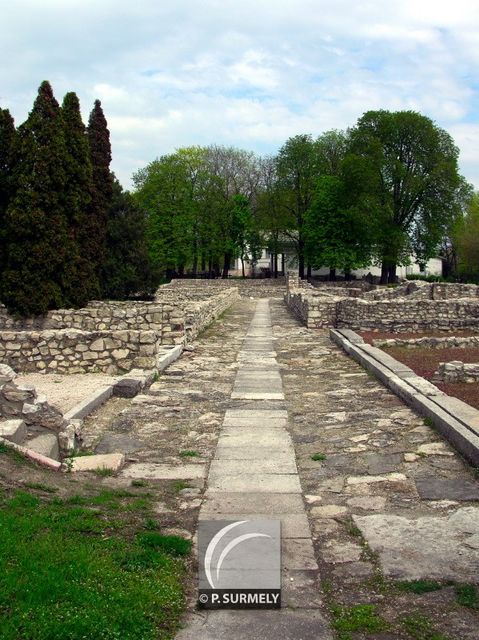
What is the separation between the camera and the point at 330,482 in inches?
228

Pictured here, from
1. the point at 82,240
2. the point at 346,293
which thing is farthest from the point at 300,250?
the point at 82,240

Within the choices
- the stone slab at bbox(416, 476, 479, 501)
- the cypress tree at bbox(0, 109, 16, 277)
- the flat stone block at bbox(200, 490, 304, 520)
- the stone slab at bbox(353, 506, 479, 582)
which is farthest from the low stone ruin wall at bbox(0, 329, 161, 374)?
the cypress tree at bbox(0, 109, 16, 277)

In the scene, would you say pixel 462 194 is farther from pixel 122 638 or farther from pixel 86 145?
pixel 122 638

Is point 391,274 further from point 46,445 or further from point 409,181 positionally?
point 46,445

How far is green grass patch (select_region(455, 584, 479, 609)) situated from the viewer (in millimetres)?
3447

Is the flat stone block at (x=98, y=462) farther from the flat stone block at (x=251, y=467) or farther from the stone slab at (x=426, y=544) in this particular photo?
the stone slab at (x=426, y=544)

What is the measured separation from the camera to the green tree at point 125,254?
31141 millimetres

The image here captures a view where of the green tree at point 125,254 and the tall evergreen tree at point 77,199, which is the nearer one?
the tall evergreen tree at point 77,199

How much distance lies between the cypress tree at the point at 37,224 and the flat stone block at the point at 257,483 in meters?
15.9

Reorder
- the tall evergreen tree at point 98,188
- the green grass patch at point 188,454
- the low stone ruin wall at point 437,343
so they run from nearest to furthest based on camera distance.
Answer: the green grass patch at point 188,454, the low stone ruin wall at point 437,343, the tall evergreen tree at point 98,188

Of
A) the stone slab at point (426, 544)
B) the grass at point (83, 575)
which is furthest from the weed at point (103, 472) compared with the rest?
the stone slab at point (426, 544)

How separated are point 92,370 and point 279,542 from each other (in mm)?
7825

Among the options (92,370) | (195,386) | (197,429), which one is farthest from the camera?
(92,370)

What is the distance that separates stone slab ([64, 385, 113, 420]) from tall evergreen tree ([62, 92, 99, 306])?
1270 centimetres
